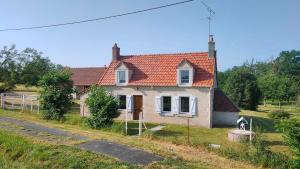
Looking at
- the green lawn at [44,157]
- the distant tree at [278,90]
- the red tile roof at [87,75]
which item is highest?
the red tile roof at [87,75]

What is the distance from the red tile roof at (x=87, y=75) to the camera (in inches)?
2002

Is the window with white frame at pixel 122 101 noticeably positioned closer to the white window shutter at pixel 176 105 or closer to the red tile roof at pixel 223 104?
the white window shutter at pixel 176 105

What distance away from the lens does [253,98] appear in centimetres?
4159

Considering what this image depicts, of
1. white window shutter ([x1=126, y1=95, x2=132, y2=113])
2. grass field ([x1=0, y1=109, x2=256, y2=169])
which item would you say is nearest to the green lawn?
grass field ([x1=0, y1=109, x2=256, y2=169])

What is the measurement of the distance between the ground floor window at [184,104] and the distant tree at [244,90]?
19612 millimetres

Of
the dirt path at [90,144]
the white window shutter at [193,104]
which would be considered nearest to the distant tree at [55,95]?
the dirt path at [90,144]

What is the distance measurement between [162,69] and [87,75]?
30.4 metres

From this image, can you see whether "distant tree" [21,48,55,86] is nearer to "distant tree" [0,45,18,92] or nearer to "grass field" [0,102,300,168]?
"distant tree" [0,45,18,92]

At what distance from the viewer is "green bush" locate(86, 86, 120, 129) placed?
711 inches

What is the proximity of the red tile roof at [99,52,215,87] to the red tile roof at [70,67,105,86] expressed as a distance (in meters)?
23.7

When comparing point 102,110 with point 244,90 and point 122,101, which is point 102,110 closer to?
point 122,101

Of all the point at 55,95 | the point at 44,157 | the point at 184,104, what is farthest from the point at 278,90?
the point at 44,157

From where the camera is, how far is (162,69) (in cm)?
2528

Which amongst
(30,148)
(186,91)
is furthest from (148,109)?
(30,148)
